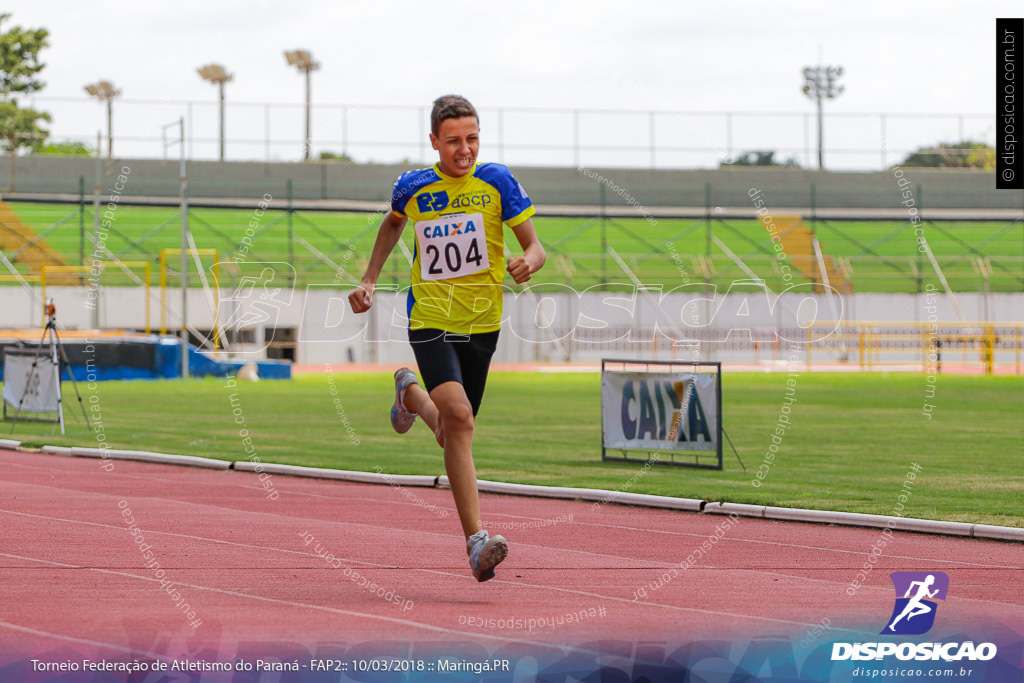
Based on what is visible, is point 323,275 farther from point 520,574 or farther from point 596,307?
point 520,574

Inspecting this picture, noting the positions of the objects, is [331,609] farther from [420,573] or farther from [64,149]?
[64,149]

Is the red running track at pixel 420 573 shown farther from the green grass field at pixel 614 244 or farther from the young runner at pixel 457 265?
the green grass field at pixel 614 244

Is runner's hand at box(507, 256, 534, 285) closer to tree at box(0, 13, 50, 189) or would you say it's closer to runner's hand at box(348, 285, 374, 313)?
runner's hand at box(348, 285, 374, 313)

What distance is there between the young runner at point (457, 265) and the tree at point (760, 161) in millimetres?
55829

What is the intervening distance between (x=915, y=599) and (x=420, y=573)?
102 inches

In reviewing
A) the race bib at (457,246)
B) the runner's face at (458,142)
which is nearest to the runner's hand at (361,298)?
the race bib at (457,246)

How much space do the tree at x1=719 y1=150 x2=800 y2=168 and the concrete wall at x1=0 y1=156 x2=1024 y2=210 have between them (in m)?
3.17

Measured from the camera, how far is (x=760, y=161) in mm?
67500

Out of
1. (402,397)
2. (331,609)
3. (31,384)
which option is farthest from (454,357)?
(31,384)

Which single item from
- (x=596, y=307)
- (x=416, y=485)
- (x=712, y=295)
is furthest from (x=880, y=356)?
(x=416, y=485)

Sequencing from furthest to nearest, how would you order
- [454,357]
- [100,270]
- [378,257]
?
[100,270] → [378,257] → [454,357]

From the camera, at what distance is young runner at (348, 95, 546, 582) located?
6.54m

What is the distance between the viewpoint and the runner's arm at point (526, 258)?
6168mm

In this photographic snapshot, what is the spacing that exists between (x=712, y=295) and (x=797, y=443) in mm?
30608
